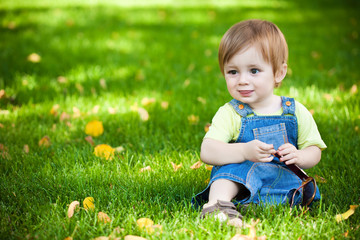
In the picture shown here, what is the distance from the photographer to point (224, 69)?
1.87m

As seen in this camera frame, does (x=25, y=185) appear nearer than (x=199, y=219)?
No

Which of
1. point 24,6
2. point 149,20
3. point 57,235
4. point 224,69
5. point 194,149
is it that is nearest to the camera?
point 57,235

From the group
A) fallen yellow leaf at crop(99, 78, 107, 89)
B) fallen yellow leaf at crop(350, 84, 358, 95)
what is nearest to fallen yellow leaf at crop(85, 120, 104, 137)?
fallen yellow leaf at crop(99, 78, 107, 89)

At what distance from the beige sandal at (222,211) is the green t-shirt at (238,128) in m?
0.32

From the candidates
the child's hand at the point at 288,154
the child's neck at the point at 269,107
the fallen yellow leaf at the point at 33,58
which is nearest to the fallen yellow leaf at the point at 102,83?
the fallen yellow leaf at the point at 33,58

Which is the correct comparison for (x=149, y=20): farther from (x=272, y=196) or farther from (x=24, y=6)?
(x=272, y=196)

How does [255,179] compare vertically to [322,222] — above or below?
above

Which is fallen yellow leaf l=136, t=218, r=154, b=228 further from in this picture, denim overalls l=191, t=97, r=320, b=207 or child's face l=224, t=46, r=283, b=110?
child's face l=224, t=46, r=283, b=110

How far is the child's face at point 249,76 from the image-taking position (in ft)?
5.83

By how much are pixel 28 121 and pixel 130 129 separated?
31.6 inches

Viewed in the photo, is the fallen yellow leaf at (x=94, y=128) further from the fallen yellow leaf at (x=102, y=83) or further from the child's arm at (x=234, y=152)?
the child's arm at (x=234, y=152)

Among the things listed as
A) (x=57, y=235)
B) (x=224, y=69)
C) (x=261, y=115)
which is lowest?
(x=57, y=235)

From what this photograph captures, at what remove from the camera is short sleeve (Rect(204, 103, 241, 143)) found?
187 centimetres

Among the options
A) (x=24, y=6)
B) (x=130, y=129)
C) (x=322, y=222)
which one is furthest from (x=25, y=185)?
(x=24, y=6)
